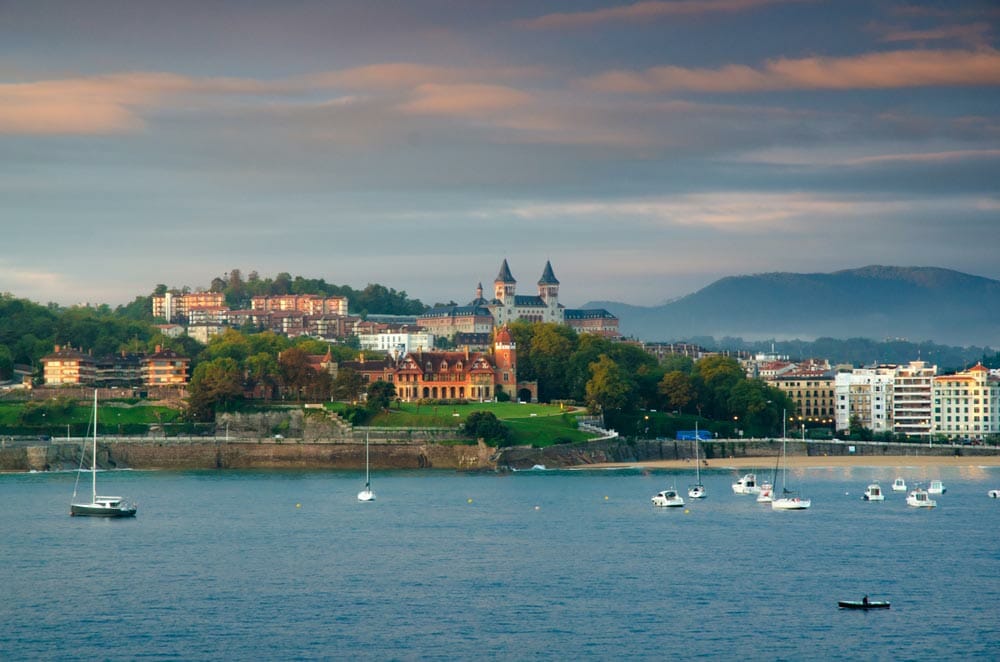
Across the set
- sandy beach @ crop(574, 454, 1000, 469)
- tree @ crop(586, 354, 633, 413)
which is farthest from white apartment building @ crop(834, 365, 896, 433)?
tree @ crop(586, 354, 633, 413)

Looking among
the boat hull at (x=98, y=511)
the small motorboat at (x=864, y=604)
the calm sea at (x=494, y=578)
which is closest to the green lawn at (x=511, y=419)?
the calm sea at (x=494, y=578)

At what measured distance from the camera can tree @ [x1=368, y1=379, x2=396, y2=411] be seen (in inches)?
4921

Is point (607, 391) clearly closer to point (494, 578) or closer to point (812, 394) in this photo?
point (812, 394)

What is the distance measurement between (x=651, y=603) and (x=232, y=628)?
13641 millimetres

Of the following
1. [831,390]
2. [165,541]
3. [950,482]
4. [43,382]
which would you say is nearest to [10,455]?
[43,382]

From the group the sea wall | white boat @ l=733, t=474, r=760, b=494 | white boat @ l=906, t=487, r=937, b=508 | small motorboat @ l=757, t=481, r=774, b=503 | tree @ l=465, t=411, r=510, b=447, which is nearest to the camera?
white boat @ l=906, t=487, r=937, b=508

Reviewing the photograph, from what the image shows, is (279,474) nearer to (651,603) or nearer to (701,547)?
(701,547)

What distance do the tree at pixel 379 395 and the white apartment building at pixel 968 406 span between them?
178 ft

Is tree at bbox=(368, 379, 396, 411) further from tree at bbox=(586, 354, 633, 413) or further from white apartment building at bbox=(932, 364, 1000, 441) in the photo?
white apartment building at bbox=(932, 364, 1000, 441)

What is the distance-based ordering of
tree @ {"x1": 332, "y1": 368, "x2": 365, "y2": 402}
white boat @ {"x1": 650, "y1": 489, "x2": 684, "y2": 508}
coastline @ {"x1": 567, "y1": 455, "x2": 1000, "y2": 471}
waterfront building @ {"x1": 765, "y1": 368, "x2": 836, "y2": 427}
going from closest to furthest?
white boat @ {"x1": 650, "y1": 489, "x2": 684, "y2": 508} → coastline @ {"x1": 567, "y1": 455, "x2": 1000, "y2": 471} → tree @ {"x1": 332, "y1": 368, "x2": 365, "y2": 402} → waterfront building @ {"x1": 765, "y1": 368, "x2": 836, "y2": 427}

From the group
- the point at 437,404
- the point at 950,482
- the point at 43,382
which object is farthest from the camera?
the point at 43,382

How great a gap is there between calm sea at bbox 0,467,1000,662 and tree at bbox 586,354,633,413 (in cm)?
3956

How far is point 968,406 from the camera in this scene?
15150cm

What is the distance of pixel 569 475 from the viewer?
110 metres
